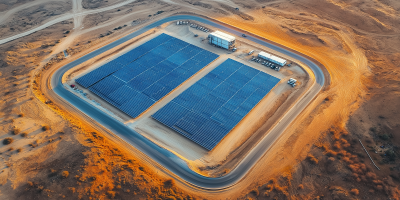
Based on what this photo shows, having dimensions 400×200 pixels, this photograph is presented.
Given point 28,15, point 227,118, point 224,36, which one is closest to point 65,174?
point 227,118

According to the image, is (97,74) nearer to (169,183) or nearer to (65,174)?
(65,174)

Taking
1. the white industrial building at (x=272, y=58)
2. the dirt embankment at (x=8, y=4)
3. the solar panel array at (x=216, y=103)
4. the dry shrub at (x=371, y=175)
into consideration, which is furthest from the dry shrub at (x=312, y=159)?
the dirt embankment at (x=8, y=4)

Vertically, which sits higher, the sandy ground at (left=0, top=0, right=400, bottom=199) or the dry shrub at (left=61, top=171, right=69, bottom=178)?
the sandy ground at (left=0, top=0, right=400, bottom=199)

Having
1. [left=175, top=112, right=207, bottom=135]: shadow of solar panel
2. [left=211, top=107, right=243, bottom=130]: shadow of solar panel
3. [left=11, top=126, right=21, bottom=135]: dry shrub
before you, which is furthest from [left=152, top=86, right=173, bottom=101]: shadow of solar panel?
[left=11, top=126, right=21, bottom=135]: dry shrub

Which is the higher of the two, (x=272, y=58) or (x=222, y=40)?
(x=222, y=40)

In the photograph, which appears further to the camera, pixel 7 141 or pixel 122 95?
pixel 122 95

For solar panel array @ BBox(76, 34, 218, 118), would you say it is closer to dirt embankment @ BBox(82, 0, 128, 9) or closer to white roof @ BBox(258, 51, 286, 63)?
white roof @ BBox(258, 51, 286, 63)

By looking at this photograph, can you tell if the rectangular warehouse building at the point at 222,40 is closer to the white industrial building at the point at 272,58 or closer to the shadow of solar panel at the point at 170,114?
the white industrial building at the point at 272,58
